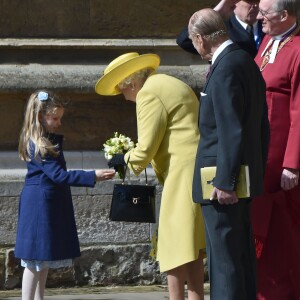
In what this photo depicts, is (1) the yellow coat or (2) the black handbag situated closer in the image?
(1) the yellow coat

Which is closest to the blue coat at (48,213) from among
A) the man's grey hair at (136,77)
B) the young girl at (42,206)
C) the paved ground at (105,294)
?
the young girl at (42,206)

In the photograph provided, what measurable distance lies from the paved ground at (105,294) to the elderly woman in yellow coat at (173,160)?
1.24 metres

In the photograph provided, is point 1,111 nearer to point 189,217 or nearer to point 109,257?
point 109,257

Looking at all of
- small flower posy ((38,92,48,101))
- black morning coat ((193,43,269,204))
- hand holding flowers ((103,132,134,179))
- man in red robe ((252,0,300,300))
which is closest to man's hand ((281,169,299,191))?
man in red robe ((252,0,300,300))

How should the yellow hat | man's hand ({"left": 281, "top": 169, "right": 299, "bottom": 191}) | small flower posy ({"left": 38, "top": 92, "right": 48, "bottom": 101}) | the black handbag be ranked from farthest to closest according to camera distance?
small flower posy ({"left": 38, "top": 92, "right": 48, "bottom": 101}) < the yellow hat < the black handbag < man's hand ({"left": 281, "top": 169, "right": 299, "bottom": 191})

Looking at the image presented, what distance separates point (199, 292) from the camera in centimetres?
573

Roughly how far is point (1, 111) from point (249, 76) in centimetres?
274

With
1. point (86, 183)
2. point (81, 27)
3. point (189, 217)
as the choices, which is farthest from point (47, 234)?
point (81, 27)

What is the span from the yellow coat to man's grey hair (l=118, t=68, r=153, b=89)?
175mm

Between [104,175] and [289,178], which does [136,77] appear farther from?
[289,178]

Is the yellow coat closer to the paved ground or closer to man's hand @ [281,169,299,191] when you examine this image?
man's hand @ [281,169,299,191]

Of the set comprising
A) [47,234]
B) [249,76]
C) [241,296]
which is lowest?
[241,296]

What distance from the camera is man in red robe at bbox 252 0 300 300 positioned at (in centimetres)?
539

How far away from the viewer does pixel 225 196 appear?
16.0 ft
